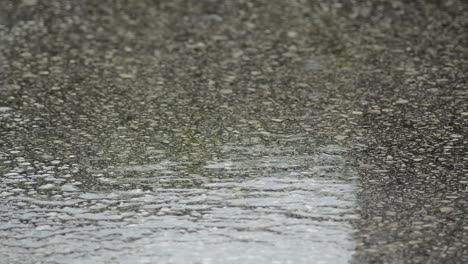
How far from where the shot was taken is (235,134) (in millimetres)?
4688

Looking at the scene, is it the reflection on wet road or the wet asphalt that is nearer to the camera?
the reflection on wet road

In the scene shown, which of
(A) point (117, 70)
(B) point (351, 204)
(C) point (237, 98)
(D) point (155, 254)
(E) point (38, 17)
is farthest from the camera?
(E) point (38, 17)

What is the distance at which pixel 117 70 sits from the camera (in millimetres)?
5785

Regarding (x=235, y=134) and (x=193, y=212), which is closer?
(x=193, y=212)

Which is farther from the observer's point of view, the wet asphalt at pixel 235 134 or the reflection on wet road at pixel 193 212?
the wet asphalt at pixel 235 134

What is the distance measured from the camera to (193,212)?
12.5 feet

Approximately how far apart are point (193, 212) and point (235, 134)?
948 mm

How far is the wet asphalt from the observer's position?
3598 mm

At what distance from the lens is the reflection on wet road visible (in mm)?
3480

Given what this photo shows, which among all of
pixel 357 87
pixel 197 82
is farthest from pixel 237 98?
pixel 357 87

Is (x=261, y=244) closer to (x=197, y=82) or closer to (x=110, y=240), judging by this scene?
(x=110, y=240)

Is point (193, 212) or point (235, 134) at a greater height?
point (235, 134)

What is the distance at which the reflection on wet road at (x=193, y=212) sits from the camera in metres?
3.48

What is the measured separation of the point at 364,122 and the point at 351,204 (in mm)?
1062
